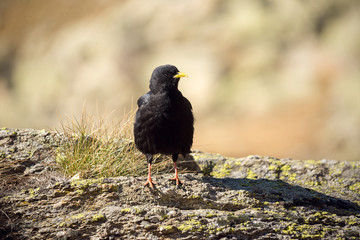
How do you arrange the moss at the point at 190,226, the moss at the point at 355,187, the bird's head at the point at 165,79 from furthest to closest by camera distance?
the moss at the point at 355,187 → the bird's head at the point at 165,79 → the moss at the point at 190,226

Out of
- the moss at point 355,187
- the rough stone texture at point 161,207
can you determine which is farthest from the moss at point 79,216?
the moss at point 355,187

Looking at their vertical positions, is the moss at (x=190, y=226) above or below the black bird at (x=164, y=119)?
below

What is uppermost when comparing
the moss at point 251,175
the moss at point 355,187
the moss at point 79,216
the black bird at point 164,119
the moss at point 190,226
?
the black bird at point 164,119

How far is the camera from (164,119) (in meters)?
4.57

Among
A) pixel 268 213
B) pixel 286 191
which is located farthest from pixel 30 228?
pixel 286 191

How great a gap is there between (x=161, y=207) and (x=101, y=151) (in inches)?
60.3

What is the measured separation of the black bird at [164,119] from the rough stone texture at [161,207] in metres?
0.42

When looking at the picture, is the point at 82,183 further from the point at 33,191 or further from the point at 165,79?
the point at 165,79

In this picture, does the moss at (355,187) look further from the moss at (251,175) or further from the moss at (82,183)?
the moss at (82,183)

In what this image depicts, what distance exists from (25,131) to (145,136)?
205 centimetres

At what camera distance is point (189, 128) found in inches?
190

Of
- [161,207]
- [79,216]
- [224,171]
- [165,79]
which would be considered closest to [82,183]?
[79,216]

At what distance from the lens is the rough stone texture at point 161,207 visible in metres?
3.78

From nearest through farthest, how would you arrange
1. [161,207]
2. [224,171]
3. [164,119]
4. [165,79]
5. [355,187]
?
[161,207] < [164,119] < [165,79] < [355,187] < [224,171]
